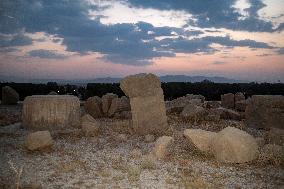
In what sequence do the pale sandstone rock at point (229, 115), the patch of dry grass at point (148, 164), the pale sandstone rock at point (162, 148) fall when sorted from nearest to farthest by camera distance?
the patch of dry grass at point (148, 164) → the pale sandstone rock at point (162, 148) → the pale sandstone rock at point (229, 115)

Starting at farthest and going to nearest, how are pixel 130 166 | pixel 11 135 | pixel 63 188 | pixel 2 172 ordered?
pixel 11 135 < pixel 130 166 < pixel 2 172 < pixel 63 188

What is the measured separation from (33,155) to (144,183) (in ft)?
10.1

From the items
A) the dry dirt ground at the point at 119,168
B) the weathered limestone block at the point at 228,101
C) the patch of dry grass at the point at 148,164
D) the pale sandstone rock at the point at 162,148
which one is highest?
the weathered limestone block at the point at 228,101

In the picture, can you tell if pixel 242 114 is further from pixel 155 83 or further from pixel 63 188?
pixel 63 188

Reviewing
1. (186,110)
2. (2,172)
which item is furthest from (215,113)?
(2,172)

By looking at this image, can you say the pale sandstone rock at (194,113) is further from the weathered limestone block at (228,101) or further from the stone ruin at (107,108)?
the weathered limestone block at (228,101)

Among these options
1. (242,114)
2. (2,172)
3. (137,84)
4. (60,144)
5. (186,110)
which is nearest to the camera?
(2,172)

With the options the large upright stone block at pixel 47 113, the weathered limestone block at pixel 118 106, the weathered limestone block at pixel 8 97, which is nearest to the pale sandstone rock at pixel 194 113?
the weathered limestone block at pixel 118 106

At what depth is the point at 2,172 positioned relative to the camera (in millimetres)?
6348

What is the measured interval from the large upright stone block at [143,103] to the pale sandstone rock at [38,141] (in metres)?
3.38

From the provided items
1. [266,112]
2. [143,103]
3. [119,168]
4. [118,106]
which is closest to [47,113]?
[143,103]

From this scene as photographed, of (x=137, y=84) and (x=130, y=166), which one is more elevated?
(x=137, y=84)

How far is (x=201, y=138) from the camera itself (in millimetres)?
7945

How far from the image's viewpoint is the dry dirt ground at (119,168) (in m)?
5.83
